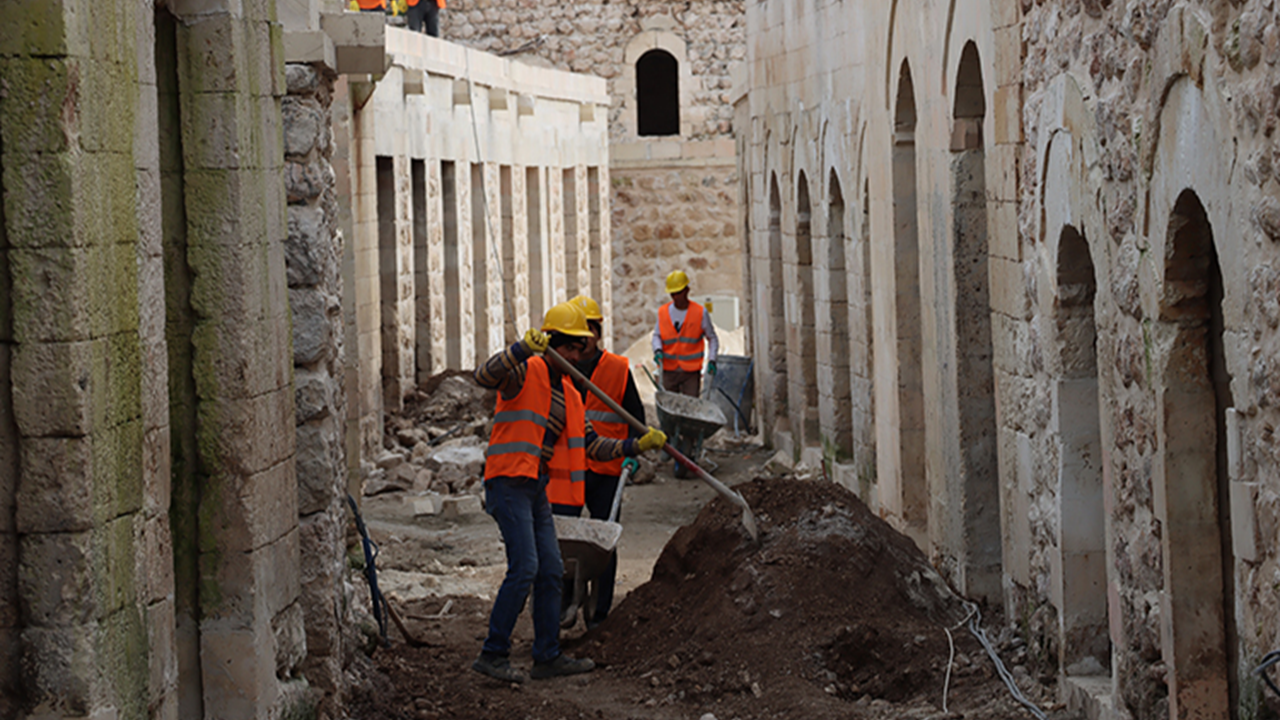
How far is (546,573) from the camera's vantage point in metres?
8.30

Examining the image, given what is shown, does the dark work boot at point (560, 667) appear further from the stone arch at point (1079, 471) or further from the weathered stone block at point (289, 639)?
the stone arch at point (1079, 471)

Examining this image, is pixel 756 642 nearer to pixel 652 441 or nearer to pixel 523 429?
pixel 652 441

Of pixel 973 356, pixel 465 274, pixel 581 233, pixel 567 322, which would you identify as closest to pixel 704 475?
pixel 567 322

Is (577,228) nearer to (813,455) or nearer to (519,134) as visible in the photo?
(519,134)

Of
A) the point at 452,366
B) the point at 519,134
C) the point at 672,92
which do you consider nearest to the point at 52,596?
the point at 452,366

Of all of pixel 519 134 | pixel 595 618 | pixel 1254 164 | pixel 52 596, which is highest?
pixel 519 134

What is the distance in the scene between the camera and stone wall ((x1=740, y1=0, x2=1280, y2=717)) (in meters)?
4.91

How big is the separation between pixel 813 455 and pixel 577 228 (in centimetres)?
1115

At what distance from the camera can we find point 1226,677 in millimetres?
5691

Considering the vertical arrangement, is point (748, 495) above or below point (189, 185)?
below

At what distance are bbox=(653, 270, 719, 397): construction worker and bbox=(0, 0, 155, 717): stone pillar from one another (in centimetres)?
1066

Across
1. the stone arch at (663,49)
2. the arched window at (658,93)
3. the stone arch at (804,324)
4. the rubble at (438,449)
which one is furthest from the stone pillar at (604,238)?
the stone arch at (804,324)

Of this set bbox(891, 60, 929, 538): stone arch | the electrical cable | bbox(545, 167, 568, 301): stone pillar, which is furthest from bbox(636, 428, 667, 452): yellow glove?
bbox(545, 167, 568, 301): stone pillar

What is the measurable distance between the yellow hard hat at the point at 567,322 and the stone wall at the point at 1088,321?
2115 millimetres
